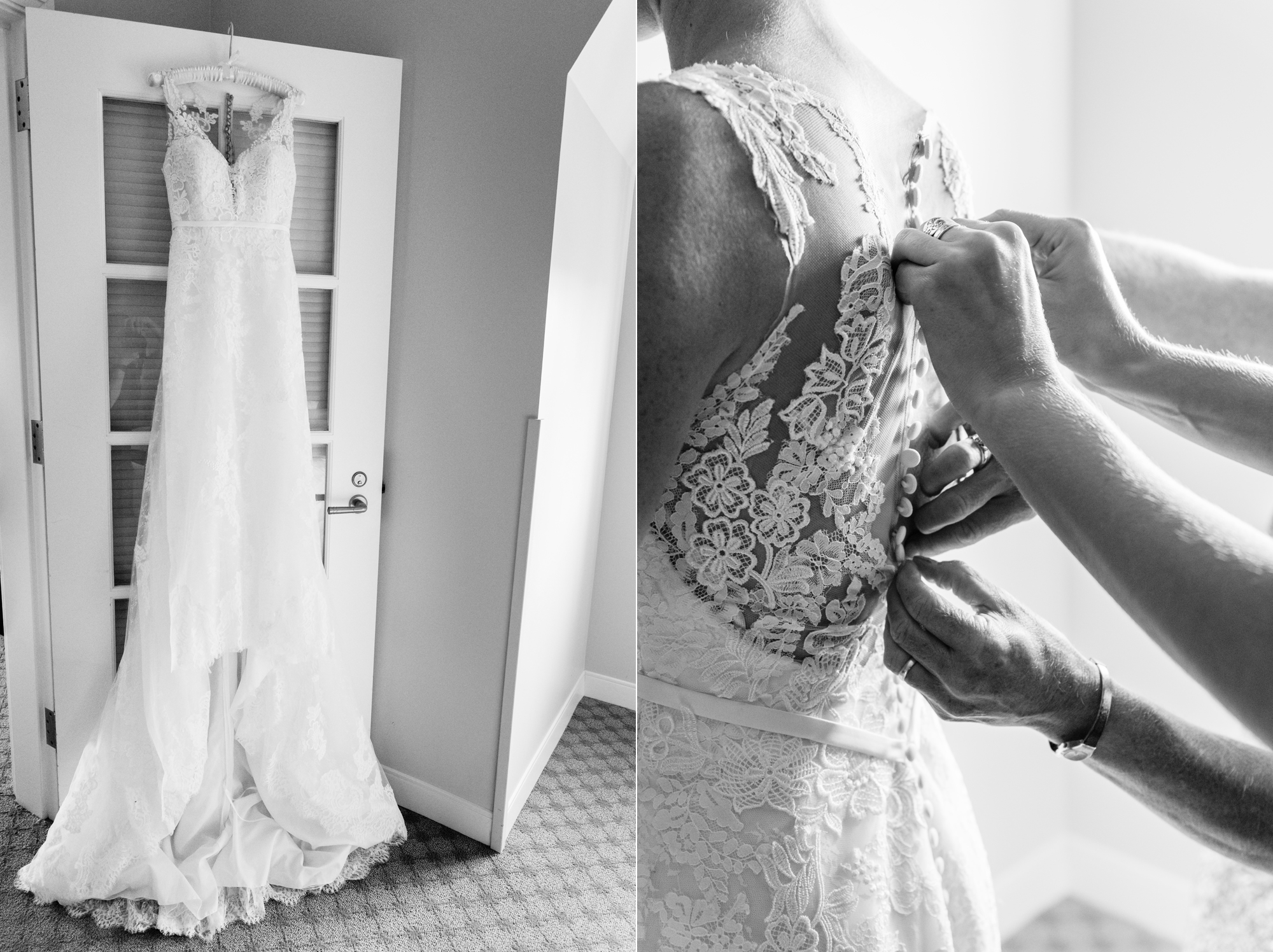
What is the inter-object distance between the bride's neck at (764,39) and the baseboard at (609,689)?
371mm

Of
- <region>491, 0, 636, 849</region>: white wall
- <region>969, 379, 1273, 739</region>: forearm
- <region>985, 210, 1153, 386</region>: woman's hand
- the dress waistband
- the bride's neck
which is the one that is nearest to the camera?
<region>969, 379, 1273, 739</region>: forearm

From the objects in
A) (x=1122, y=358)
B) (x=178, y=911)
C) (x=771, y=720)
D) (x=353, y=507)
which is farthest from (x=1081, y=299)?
(x=178, y=911)

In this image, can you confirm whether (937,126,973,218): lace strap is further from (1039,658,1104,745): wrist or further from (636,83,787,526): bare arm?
(1039,658,1104,745): wrist

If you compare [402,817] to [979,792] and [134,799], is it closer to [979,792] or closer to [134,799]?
[134,799]

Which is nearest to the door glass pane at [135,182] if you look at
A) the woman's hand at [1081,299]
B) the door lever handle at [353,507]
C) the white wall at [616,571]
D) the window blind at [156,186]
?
the window blind at [156,186]

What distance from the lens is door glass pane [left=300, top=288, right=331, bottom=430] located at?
64 cm

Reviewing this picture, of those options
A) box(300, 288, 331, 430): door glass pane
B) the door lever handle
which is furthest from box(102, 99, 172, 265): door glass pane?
the door lever handle

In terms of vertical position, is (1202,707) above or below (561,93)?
below

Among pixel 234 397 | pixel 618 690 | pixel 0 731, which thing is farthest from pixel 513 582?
pixel 0 731

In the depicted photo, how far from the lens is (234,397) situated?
2.15ft

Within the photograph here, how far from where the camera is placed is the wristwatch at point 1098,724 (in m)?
0.22

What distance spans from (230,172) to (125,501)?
0.29m

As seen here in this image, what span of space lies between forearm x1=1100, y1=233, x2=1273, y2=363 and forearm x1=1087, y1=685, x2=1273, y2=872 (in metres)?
0.12

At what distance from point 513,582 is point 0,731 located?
0.50 meters
